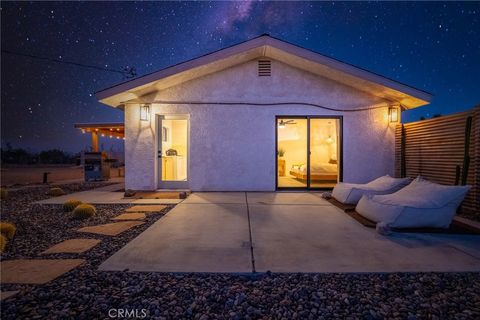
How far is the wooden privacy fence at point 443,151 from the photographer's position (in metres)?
4.48

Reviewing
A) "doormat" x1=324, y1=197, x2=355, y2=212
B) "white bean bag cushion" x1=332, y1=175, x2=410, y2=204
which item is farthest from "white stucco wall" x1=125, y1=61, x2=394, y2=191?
"white bean bag cushion" x1=332, y1=175, x2=410, y2=204

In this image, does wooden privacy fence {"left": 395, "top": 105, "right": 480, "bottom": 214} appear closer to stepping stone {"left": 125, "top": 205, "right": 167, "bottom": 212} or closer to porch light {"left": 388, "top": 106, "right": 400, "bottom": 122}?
porch light {"left": 388, "top": 106, "right": 400, "bottom": 122}

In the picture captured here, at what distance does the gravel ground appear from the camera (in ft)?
5.25

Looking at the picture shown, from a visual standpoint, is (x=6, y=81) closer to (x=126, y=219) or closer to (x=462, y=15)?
(x=126, y=219)

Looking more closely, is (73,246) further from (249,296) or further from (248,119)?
(248,119)

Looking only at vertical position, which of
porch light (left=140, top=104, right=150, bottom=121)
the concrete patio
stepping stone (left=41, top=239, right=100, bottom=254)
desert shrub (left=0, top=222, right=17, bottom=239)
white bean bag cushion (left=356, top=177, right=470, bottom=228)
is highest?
porch light (left=140, top=104, right=150, bottom=121)

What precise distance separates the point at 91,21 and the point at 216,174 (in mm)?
8134

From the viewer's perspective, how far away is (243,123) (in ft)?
22.9

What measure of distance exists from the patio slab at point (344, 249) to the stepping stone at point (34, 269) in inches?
72.1

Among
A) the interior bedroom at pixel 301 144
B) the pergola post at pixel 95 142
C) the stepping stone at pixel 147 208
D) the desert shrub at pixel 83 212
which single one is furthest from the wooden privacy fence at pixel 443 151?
the pergola post at pixel 95 142

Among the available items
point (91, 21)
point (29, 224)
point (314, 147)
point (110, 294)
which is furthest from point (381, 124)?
point (91, 21)

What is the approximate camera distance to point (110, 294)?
182 cm

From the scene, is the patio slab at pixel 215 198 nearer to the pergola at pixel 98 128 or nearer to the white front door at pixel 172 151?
the white front door at pixel 172 151

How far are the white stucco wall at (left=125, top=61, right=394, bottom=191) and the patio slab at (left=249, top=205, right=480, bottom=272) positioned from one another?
3.16 meters
